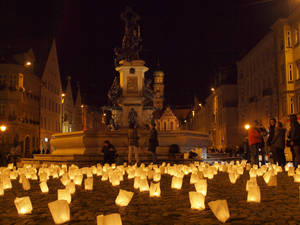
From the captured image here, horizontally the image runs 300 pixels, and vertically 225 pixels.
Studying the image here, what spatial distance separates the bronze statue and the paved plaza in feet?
73.6

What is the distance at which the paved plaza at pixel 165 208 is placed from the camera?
17.6 feet

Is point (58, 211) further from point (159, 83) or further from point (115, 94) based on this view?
point (159, 83)

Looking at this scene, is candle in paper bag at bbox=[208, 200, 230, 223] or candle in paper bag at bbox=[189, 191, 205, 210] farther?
candle in paper bag at bbox=[189, 191, 205, 210]

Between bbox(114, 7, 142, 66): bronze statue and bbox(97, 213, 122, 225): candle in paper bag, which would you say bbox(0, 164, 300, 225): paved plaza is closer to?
bbox(97, 213, 122, 225): candle in paper bag

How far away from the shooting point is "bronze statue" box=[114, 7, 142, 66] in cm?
3081

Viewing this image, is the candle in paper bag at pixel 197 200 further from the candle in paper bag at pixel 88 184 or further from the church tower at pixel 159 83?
the church tower at pixel 159 83

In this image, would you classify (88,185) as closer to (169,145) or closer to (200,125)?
(169,145)

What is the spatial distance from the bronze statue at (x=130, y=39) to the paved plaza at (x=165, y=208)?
22.4 meters

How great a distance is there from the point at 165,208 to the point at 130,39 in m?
25.6

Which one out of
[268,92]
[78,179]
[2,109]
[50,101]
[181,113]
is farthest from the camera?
[181,113]

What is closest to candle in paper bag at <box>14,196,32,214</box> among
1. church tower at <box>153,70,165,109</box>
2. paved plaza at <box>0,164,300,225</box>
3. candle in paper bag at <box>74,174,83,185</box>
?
paved plaza at <box>0,164,300,225</box>

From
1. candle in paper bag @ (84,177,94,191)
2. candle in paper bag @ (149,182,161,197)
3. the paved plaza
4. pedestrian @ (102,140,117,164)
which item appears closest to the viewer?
the paved plaza

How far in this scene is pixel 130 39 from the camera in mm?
30969

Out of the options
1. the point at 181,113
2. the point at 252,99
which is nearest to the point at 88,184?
the point at 252,99
